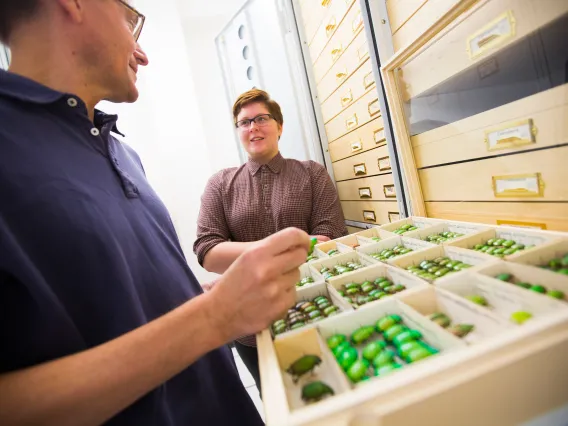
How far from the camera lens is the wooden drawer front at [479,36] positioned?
86 cm

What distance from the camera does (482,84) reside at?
43.2 inches

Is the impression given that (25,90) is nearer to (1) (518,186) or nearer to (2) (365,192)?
(1) (518,186)

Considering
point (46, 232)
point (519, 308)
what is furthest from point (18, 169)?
point (519, 308)

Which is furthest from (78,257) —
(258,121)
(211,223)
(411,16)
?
(411,16)

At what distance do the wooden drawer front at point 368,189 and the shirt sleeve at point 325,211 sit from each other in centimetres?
33

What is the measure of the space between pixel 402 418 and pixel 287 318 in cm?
50

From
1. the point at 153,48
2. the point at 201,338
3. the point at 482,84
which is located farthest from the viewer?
the point at 153,48

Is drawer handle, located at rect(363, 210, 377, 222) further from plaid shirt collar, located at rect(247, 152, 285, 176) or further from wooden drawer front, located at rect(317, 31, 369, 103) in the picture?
wooden drawer front, located at rect(317, 31, 369, 103)

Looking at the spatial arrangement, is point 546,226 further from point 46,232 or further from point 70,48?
point 70,48

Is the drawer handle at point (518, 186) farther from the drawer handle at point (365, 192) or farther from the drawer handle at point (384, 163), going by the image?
the drawer handle at point (365, 192)

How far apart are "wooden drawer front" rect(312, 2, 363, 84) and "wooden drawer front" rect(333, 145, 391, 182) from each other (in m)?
0.69

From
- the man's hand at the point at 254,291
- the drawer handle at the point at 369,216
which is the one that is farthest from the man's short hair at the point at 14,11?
the drawer handle at the point at 369,216

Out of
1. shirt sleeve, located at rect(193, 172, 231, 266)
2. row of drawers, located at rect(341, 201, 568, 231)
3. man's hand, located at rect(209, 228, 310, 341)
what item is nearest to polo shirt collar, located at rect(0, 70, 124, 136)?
man's hand, located at rect(209, 228, 310, 341)

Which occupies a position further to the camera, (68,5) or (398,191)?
(398,191)
